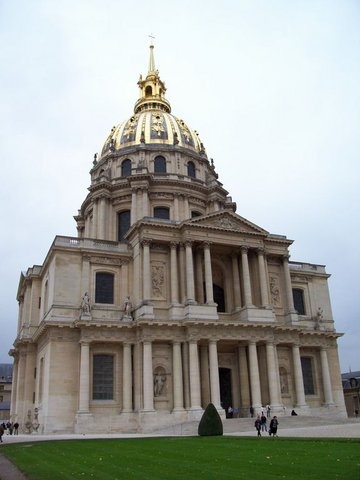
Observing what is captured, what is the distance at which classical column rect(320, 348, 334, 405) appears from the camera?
4481cm

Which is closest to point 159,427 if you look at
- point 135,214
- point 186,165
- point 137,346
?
point 137,346

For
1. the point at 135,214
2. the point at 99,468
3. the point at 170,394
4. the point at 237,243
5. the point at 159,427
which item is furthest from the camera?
the point at 135,214

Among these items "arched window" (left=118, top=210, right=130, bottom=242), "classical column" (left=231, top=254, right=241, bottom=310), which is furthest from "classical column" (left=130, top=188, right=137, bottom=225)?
"classical column" (left=231, top=254, right=241, bottom=310)

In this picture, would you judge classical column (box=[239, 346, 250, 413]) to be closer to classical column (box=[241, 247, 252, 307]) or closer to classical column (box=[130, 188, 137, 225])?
classical column (box=[241, 247, 252, 307])

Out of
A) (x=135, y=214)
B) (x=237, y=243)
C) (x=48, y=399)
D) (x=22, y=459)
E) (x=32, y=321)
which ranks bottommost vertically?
(x=22, y=459)

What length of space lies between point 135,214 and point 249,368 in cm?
1956

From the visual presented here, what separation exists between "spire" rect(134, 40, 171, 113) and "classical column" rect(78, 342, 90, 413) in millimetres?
36497

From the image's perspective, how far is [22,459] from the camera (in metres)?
17.6

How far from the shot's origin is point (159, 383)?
38375mm

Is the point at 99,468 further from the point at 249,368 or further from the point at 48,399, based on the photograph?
the point at 249,368

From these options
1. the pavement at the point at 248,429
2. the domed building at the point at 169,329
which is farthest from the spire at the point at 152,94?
the pavement at the point at 248,429

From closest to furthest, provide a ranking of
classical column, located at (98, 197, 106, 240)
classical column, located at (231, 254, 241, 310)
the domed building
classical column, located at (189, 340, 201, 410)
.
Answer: classical column, located at (189, 340, 201, 410)
the domed building
classical column, located at (231, 254, 241, 310)
classical column, located at (98, 197, 106, 240)

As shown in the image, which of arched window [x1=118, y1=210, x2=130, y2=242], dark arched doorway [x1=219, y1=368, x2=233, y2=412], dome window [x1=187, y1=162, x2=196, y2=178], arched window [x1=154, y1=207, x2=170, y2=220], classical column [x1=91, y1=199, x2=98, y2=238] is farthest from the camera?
dome window [x1=187, y1=162, x2=196, y2=178]

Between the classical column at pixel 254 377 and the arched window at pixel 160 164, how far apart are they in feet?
76.0
